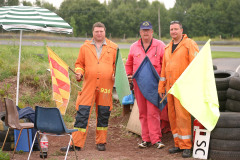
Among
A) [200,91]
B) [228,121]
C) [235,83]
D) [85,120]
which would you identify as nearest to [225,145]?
[228,121]

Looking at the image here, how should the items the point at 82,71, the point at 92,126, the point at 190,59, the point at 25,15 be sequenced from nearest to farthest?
the point at 190,59, the point at 82,71, the point at 25,15, the point at 92,126

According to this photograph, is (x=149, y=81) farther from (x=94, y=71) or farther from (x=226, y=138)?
(x=226, y=138)

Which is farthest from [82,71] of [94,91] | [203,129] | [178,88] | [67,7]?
[67,7]

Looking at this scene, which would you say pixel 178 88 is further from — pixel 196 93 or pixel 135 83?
pixel 135 83

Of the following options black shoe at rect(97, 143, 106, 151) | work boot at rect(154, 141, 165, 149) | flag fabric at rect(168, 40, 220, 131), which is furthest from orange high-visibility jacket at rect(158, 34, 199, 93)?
black shoe at rect(97, 143, 106, 151)

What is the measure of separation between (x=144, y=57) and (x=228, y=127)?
201cm

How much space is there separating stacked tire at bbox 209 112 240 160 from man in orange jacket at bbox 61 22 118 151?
6.78 feet

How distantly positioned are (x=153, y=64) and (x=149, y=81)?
322mm

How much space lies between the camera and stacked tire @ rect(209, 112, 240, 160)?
6.59 metres

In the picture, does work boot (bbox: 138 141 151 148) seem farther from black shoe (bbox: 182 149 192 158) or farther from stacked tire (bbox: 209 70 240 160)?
stacked tire (bbox: 209 70 240 160)

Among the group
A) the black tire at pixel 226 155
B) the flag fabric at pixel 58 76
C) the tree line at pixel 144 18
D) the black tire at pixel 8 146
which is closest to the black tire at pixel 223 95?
the black tire at pixel 226 155

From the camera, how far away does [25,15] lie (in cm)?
847

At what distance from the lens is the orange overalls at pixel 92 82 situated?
24.5 feet

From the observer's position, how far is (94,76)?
744 centimetres
